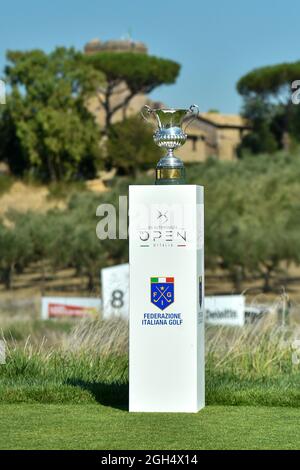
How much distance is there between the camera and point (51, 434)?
8680mm

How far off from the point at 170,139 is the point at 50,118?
6275 cm

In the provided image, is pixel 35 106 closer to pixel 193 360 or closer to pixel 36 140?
pixel 36 140

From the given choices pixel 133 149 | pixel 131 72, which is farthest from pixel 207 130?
pixel 133 149

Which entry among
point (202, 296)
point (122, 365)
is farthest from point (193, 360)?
point (122, 365)

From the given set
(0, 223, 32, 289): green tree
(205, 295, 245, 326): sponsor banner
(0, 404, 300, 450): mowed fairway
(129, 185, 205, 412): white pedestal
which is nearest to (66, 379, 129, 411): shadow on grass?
(0, 404, 300, 450): mowed fairway

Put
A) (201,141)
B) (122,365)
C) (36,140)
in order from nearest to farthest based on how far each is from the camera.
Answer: (122,365)
(36,140)
(201,141)

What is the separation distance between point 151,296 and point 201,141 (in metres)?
76.4

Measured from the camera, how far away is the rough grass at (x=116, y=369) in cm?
1044

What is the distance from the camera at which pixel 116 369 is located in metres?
12.0

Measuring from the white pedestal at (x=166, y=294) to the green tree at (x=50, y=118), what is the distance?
61.0m

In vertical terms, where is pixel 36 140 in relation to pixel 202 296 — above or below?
above

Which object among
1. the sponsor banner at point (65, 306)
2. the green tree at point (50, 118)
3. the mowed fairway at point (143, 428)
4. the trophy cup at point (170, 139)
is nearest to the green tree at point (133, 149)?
the green tree at point (50, 118)

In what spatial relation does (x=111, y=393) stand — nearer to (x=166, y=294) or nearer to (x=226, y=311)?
(x=166, y=294)

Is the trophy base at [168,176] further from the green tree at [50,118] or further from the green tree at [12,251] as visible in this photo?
the green tree at [50,118]
